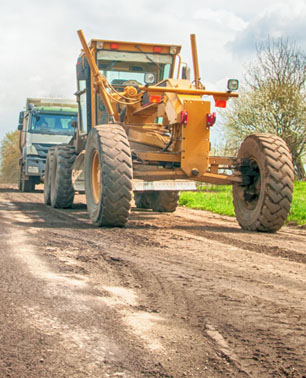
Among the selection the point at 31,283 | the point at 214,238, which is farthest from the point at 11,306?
the point at 214,238

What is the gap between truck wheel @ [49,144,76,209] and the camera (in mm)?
12075

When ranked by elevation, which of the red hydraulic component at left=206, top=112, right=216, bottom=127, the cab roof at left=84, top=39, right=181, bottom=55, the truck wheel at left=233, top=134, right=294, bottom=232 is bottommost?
the truck wheel at left=233, top=134, right=294, bottom=232

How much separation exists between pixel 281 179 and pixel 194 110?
1494 mm

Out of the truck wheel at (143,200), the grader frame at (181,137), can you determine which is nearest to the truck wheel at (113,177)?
the grader frame at (181,137)

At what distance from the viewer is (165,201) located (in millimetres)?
11555

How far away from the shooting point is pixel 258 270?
5.10 metres

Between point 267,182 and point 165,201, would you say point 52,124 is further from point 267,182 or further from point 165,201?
point 267,182

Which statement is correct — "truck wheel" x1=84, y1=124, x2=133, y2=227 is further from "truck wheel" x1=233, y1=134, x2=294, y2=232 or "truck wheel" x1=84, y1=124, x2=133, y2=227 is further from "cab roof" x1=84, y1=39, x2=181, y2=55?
"cab roof" x1=84, y1=39, x2=181, y2=55

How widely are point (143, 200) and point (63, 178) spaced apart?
5.53 feet

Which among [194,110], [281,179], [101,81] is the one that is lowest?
[281,179]

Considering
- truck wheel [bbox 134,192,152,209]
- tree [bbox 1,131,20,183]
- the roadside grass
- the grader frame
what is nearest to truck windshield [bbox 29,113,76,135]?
the roadside grass

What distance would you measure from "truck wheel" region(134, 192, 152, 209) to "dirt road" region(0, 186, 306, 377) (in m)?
5.45

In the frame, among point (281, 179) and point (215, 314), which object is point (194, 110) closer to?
point (281, 179)

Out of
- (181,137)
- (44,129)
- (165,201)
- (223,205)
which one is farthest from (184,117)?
(44,129)
